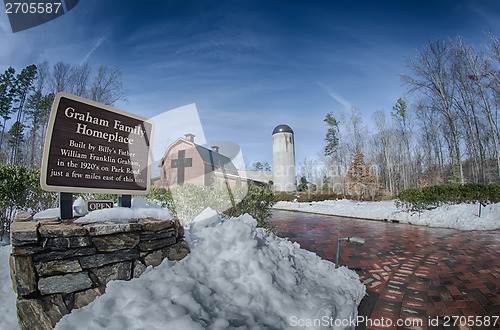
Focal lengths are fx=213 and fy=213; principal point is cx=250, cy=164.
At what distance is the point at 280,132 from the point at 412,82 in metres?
9.95

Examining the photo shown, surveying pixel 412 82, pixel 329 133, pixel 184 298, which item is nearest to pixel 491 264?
pixel 184 298

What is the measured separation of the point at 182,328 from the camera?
4.31 feet

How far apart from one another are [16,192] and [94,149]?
10.6 feet

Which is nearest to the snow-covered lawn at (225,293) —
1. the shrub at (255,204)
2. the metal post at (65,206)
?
the metal post at (65,206)

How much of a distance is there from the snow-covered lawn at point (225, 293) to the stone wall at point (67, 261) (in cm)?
19

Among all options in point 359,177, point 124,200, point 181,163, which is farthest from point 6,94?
point 359,177

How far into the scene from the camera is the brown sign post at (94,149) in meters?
2.12

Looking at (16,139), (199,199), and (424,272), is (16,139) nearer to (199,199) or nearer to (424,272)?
(199,199)

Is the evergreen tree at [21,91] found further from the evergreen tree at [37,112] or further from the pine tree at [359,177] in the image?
the pine tree at [359,177]

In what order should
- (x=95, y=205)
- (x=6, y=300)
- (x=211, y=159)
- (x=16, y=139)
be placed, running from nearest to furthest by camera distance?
(x=6, y=300), (x=95, y=205), (x=211, y=159), (x=16, y=139)

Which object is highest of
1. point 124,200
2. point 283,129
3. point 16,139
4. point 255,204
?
point 283,129

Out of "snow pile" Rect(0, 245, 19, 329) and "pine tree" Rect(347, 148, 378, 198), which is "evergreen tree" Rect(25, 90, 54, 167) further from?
"pine tree" Rect(347, 148, 378, 198)

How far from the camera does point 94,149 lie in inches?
93.0

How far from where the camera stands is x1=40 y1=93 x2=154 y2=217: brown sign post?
2117 millimetres
